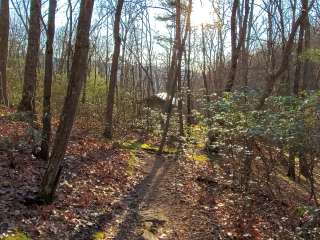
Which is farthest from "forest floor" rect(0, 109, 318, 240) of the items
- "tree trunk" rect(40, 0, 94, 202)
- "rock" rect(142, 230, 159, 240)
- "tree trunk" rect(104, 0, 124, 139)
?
"tree trunk" rect(104, 0, 124, 139)

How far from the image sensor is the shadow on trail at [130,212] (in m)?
6.79

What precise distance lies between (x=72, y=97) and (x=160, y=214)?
3158 mm

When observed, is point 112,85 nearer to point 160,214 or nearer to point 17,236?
point 160,214

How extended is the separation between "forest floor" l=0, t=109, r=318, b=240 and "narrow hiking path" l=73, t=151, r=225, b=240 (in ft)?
0.06

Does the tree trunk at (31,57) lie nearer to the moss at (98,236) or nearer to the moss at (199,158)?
the moss at (199,158)

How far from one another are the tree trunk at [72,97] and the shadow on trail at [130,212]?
0.97m

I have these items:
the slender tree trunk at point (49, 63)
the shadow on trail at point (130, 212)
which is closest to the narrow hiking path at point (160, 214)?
the shadow on trail at point (130, 212)

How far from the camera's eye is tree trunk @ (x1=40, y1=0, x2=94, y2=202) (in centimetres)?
678

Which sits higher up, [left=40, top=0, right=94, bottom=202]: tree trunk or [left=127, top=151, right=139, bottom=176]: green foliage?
[left=40, top=0, right=94, bottom=202]: tree trunk

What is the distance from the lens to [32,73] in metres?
12.8

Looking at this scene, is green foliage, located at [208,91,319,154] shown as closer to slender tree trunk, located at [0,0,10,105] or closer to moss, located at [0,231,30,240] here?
moss, located at [0,231,30,240]

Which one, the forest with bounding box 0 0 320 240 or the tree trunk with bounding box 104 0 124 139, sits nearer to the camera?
the forest with bounding box 0 0 320 240

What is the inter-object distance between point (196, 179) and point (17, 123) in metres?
5.20

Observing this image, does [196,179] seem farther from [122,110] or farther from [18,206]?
[122,110]
